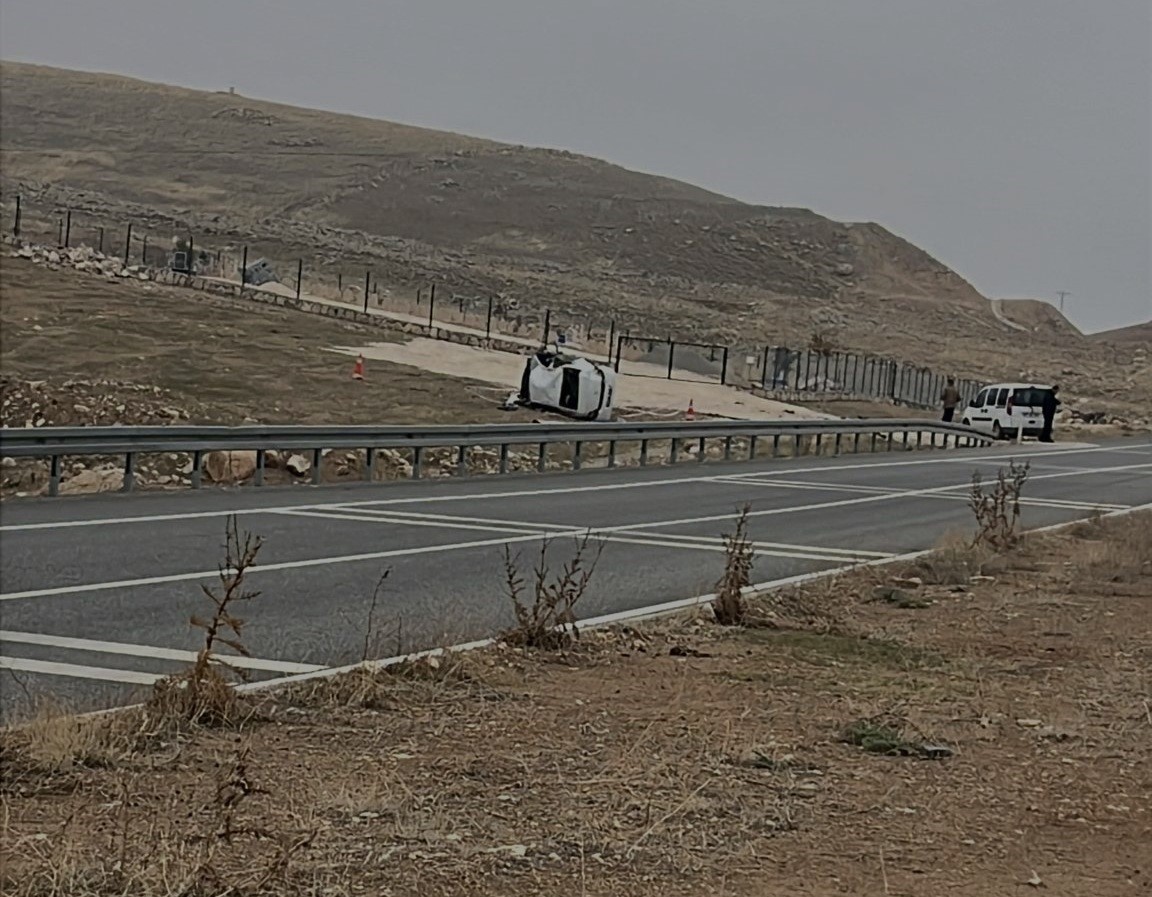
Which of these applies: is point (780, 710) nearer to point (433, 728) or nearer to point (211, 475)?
point (433, 728)

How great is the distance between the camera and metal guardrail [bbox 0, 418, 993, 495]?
63.3 feet

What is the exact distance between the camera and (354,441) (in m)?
23.2

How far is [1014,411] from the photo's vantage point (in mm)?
50562

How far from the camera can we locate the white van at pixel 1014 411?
50.5 m

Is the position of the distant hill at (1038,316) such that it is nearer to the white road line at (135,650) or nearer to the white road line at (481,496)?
the white road line at (481,496)

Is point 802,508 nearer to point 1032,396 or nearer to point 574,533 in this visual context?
point 574,533

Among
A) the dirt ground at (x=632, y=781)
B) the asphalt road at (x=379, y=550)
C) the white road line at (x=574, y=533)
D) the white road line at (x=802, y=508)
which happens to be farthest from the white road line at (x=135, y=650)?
the white road line at (x=802, y=508)

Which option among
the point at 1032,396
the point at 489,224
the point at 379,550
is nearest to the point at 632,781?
the point at 379,550

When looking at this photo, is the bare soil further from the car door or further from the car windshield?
the car windshield

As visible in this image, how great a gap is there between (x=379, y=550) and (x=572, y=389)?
22.0 meters

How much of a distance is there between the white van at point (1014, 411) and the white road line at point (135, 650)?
4195cm

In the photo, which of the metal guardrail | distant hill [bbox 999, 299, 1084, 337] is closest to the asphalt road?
the metal guardrail

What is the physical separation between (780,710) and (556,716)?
3.77 ft

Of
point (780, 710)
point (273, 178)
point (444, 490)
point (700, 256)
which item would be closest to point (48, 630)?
point (780, 710)
